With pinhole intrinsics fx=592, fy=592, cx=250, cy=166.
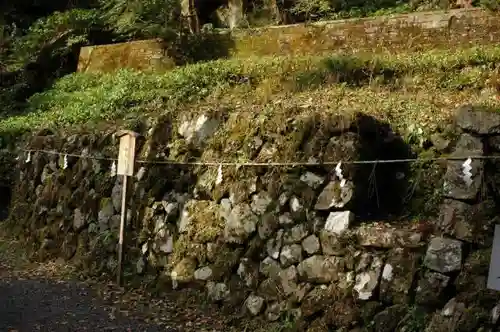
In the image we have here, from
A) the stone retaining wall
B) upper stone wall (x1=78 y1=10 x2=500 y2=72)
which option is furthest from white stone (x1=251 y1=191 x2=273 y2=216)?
upper stone wall (x1=78 y1=10 x2=500 y2=72)

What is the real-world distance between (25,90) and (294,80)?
11.9 m

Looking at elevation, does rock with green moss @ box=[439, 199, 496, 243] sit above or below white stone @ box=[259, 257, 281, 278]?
above

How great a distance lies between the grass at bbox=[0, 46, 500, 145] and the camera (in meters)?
8.09

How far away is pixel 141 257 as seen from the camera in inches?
334

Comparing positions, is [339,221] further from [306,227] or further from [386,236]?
[386,236]

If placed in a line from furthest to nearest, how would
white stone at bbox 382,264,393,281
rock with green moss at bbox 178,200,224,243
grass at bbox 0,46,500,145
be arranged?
grass at bbox 0,46,500,145 → rock with green moss at bbox 178,200,224,243 → white stone at bbox 382,264,393,281

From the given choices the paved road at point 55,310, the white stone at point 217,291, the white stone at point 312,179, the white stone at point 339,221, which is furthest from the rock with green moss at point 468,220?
the paved road at point 55,310

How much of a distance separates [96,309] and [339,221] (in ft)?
11.2

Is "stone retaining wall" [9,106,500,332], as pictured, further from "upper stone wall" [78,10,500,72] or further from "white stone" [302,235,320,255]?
"upper stone wall" [78,10,500,72]

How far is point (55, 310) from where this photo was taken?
292 inches

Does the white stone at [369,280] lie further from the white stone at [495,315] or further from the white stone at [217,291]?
the white stone at [217,291]

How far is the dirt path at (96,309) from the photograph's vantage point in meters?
6.82

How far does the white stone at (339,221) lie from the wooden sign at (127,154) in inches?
139

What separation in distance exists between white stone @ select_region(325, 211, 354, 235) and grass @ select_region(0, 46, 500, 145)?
171 centimetres
